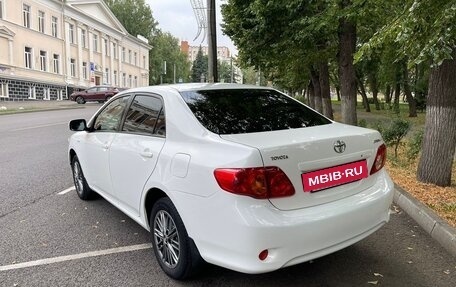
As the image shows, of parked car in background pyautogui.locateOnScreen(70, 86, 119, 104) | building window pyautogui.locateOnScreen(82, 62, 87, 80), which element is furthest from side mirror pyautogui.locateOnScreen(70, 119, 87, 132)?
building window pyautogui.locateOnScreen(82, 62, 87, 80)

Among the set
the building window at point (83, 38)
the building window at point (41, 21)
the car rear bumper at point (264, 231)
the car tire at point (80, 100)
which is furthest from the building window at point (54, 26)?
the car rear bumper at point (264, 231)

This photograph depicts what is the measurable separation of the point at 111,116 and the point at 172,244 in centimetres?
198

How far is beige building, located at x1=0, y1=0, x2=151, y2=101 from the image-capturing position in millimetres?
33562

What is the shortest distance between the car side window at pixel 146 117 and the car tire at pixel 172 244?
0.69 meters

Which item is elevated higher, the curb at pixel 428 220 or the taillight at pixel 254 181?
the taillight at pixel 254 181

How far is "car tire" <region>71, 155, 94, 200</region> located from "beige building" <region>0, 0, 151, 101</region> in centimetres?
3038

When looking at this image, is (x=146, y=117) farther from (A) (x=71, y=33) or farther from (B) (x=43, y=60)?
(A) (x=71, y=33)

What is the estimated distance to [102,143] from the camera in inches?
186

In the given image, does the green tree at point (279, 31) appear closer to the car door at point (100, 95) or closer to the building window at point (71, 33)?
the car door at point (100, 95)

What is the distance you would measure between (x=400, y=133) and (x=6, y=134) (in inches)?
467

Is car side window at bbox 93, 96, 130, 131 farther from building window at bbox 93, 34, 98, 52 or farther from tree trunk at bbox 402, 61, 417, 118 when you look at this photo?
building window at bbox 93, 34, 98, 52

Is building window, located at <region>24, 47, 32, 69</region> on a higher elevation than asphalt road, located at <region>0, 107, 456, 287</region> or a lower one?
higher

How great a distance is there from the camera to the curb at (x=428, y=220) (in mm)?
4156

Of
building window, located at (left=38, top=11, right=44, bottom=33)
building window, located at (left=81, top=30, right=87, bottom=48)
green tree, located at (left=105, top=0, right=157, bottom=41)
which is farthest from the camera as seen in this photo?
green tree, located at (left=105, top=0, right=157, bottom=41)
